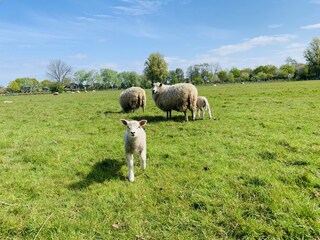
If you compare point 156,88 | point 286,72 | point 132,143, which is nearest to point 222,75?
point 286,72

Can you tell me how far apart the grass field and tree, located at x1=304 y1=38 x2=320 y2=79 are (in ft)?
343

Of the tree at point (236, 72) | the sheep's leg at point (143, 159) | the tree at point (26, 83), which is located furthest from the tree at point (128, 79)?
the sheep's leg at point (143, 159)

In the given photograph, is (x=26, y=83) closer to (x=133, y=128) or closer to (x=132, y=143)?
(x=132, y=143)

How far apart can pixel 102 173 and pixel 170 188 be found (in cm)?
199

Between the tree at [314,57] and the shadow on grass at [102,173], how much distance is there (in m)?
109

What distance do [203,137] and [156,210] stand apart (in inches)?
198

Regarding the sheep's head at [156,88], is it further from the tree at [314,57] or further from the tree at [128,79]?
the tree at [128,79]

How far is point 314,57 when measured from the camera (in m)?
95.8

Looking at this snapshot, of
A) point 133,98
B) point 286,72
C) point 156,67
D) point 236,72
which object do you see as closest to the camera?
point 133,98

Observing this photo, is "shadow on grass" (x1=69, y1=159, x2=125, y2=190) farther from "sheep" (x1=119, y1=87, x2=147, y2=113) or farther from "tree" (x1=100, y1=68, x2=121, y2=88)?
"tree" (x1=100, y1=68, x2=121, y2=88)

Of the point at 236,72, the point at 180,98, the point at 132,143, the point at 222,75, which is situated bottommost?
the point at 132,143

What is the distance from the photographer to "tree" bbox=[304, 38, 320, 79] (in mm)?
95162

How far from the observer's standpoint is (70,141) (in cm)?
955

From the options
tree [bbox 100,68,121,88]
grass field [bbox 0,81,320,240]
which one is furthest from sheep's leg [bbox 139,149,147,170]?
tree [bbox 100,68,121,88]
